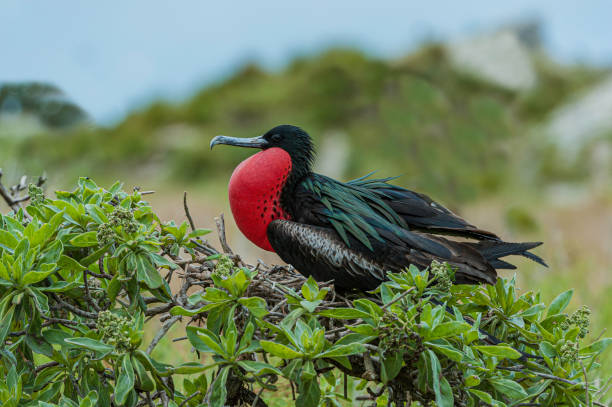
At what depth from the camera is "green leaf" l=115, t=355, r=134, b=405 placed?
152 centimetres

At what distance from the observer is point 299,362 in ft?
5.08

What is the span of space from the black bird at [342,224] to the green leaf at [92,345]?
2.39 ft

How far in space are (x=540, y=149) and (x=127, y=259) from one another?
14.5 metres

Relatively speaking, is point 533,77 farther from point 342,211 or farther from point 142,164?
point 342,211

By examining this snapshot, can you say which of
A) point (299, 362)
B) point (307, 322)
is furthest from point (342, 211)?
point (299, 362)

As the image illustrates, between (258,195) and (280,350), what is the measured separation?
0.85 m

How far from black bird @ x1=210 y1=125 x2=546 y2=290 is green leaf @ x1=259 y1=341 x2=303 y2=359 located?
0.56 m

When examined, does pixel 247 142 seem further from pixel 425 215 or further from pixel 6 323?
pixel 6 323

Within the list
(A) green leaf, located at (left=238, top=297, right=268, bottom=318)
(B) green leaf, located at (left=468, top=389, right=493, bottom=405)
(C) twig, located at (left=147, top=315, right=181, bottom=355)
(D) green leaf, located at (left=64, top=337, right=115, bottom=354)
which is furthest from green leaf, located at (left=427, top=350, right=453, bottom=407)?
(D) green leaf, located at (left=64, top=337, right=115, bottom=354)

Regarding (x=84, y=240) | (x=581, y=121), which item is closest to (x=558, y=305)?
(x=84, y=240)

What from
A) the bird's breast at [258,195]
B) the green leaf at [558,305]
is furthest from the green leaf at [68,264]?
the green leaf at [558,305]

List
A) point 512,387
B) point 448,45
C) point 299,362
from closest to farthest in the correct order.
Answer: point 299,362
point 512,387
point 448,45

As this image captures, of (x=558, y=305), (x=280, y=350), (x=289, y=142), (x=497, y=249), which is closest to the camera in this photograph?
(x=280, y=350)

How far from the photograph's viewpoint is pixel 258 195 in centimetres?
224
